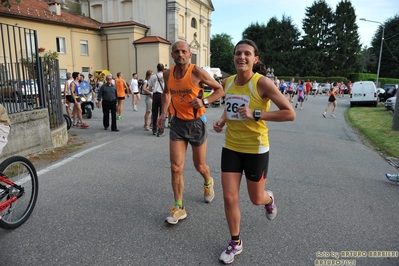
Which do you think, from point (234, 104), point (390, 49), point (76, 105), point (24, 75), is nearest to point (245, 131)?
point (234, 104)

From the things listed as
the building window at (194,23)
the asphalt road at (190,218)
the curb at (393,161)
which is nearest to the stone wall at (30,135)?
the asphalt road at (190,218)

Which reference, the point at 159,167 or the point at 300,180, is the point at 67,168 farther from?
the point at 300,180

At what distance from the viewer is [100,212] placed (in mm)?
3846

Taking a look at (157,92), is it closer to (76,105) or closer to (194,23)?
(76,105)

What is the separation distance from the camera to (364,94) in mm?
22406

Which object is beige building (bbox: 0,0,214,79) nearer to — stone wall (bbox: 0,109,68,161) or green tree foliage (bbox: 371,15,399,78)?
stone wall (bbox: 0,109,68,161)

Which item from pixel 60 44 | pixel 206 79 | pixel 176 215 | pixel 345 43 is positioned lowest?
pixel 176 215

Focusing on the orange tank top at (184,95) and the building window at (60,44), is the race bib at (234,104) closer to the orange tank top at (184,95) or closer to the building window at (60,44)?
the orange tank top at (184,95)

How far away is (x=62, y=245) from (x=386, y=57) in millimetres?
70212

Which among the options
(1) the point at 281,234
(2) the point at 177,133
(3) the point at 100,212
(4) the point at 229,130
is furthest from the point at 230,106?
(3) the point at 100,212

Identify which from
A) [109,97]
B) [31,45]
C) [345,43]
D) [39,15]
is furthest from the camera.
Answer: [345,43]

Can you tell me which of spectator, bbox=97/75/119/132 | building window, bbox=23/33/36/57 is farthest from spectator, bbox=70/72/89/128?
building window, bbox=23/33/36/57

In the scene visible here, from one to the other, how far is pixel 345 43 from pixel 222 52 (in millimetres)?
28873

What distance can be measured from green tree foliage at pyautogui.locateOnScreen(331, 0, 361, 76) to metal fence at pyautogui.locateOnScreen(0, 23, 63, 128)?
63976mm
